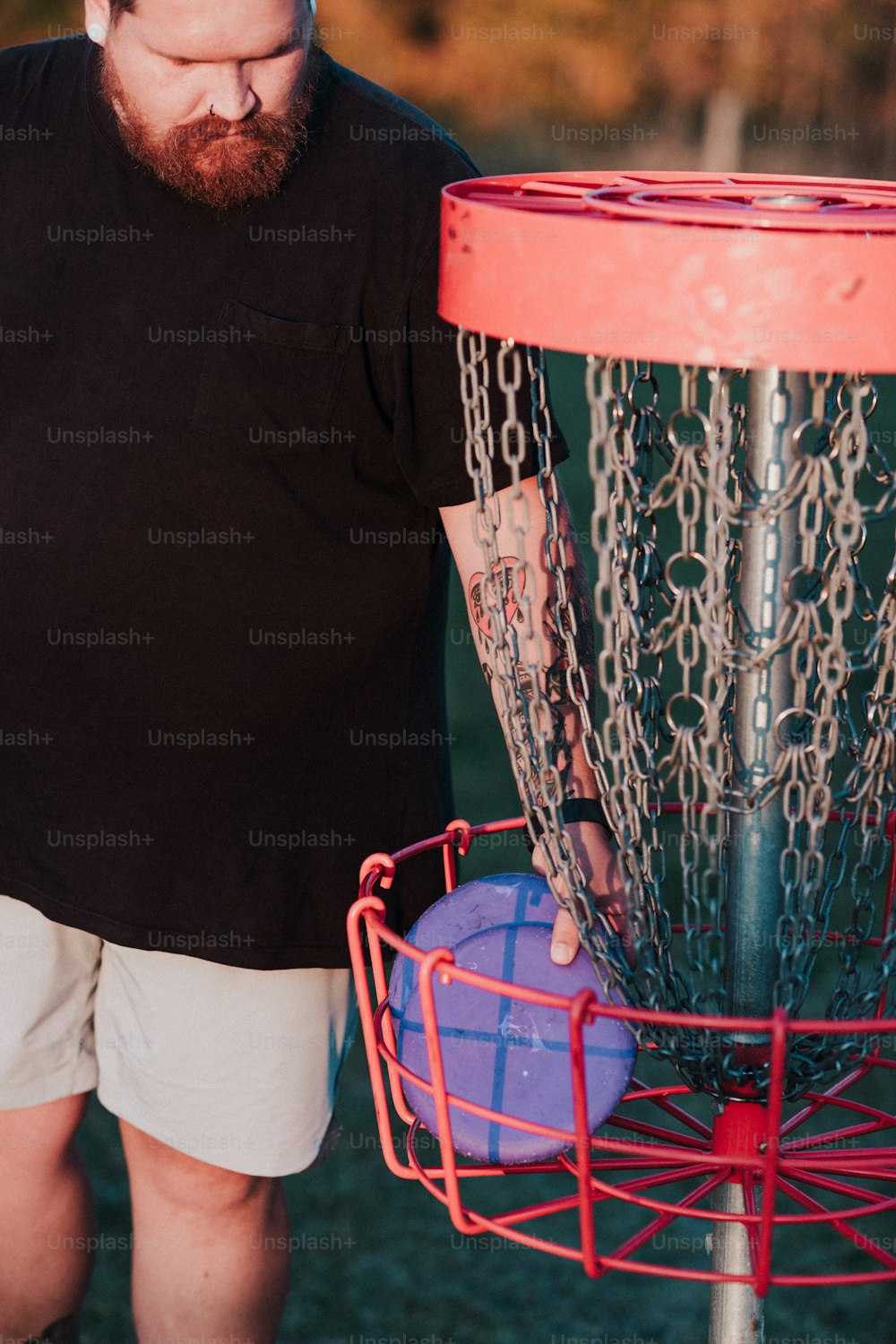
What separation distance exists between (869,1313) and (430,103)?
1922 cm

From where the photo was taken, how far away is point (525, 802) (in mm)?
1202

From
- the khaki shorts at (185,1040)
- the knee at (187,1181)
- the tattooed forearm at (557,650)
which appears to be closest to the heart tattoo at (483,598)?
the tattooed forearm at (557,650)

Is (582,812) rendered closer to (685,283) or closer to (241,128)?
(685,283)

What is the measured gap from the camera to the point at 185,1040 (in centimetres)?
183

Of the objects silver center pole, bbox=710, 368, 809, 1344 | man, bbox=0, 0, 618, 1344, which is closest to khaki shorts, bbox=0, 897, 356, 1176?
man, bbox=0, 0, 618, 1344

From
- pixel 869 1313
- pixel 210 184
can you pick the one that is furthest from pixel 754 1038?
pixel 869 1313

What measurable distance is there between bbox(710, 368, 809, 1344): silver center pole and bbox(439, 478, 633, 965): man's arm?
0.12 m

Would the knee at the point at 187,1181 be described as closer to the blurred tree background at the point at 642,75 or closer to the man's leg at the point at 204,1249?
the man's leg at the point at 204,1249

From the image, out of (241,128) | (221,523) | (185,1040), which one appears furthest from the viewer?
(185,1040)

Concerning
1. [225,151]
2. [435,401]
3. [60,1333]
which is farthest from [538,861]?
[60,1333]

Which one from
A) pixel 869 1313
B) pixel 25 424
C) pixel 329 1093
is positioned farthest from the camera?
pixel 869 1313

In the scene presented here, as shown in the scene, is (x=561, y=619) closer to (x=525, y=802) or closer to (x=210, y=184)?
(x=525, y=802)

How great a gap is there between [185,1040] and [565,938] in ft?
2.77

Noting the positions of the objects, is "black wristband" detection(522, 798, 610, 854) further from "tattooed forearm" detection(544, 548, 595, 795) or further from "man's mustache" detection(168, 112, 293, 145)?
"man's mustache" detection(168, 112, 293, 145)
